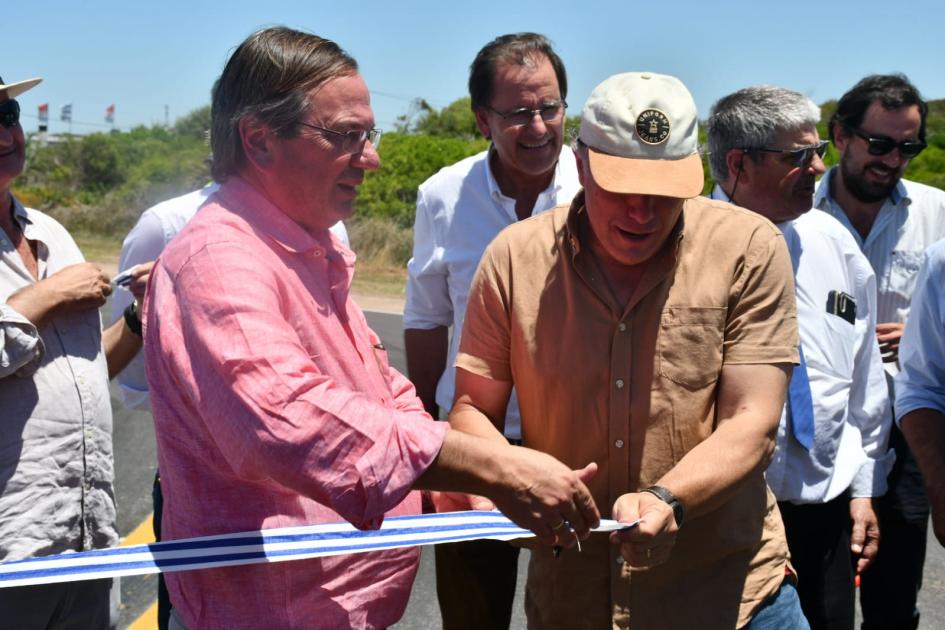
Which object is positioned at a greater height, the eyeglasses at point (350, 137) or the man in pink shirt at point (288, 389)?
the eyeglasses at point (350, 137)

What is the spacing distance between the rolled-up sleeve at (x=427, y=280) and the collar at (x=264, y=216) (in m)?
1.65

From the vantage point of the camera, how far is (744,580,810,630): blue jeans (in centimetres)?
262

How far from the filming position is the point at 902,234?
4.51 metres

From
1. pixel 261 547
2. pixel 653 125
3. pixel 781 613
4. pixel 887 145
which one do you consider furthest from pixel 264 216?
pixel 887 145

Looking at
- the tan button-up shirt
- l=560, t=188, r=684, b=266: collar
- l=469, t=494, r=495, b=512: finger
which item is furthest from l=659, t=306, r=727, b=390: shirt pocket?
l=469, t=494, r=495, b=512: finger

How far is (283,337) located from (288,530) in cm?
45

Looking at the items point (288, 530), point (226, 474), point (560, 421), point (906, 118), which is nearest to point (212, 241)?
point (226, 474)

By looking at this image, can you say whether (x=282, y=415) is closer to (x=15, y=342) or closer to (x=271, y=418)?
(x=271, y=418)

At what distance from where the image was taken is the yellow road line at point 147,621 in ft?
14.8

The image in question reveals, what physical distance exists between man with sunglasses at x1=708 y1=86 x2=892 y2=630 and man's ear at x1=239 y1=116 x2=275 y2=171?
1757 mm

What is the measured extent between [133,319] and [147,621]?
5.84 ft

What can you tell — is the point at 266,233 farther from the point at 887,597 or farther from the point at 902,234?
the point at 902,234

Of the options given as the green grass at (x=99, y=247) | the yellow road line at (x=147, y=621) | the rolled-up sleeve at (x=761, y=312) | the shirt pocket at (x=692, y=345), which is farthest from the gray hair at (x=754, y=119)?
the green grass at (x=99, y=247)

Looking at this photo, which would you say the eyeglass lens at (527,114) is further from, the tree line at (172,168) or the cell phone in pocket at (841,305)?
the tree line at (172,168)
